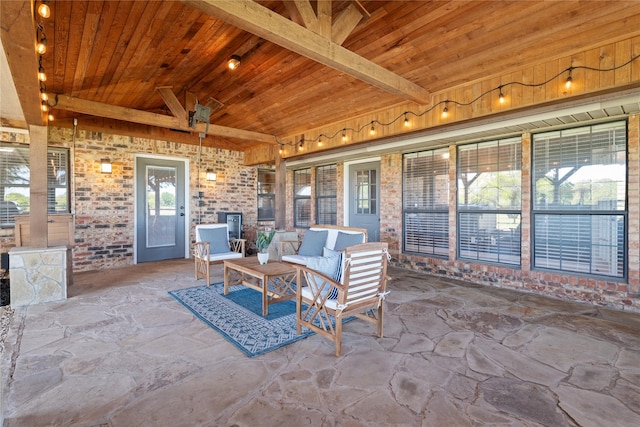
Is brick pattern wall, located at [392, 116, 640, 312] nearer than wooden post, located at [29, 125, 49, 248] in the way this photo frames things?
Yes

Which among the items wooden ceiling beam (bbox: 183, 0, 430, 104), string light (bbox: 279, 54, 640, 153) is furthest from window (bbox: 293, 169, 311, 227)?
wooden ceiling beam (bbox: 183, 0, 430, 104)

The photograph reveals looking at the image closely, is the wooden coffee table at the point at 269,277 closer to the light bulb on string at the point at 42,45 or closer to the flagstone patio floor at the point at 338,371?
the flagstone patio floor at the point at 338,371

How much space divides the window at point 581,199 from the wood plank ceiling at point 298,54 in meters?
1.46

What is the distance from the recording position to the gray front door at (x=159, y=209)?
22.4 ft

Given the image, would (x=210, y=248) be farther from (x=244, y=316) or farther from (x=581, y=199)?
(x=581, y=199)

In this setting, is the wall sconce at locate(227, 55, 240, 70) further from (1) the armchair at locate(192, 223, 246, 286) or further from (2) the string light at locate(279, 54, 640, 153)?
(1) the armchair at locate(192, 223, 246, 286)

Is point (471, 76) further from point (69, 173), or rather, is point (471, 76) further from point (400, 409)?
point (69, 173)

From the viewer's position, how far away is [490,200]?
5.09m

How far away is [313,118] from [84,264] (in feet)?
17.0

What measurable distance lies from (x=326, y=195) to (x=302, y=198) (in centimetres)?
100

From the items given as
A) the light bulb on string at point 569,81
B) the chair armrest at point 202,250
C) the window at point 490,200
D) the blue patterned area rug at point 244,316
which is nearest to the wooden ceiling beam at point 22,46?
the chair armrest at point 202,250

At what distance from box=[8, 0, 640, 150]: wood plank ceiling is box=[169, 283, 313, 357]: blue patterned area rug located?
107 inches

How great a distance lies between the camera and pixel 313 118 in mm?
5961

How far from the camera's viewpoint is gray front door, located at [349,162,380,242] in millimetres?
6711
